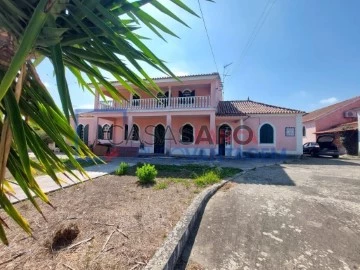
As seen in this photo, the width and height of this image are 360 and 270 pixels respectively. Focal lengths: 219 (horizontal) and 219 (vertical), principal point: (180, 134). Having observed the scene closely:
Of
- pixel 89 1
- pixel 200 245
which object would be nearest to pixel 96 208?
pixel 200 245

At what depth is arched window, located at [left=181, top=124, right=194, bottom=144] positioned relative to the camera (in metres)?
17.5

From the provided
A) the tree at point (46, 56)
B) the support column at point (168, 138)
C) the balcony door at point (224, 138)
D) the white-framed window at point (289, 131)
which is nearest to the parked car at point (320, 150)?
the white-framed window at point (289, 131)

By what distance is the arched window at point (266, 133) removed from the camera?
16.8 meters

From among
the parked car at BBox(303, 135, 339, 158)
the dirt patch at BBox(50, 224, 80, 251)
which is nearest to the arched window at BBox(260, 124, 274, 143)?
the parked car at BBox(303, 135, 339, 158)

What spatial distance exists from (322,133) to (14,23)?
92.8 feet

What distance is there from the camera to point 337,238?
3.29 metres

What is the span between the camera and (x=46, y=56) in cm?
121

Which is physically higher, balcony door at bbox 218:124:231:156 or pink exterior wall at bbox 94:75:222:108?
pink exterior wall at bbox 94:75:222:108

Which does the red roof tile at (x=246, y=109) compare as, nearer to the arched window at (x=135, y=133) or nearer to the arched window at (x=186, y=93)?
the arched window at (x=186, y=93)

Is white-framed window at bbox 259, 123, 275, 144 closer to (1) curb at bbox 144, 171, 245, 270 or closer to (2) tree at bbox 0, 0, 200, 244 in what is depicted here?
(1) curb at bbox 144, 171, 245, 270

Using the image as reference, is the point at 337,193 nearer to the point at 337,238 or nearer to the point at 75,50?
the point at 337,238

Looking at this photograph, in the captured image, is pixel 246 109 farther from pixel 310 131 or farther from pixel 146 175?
pixel 146 175

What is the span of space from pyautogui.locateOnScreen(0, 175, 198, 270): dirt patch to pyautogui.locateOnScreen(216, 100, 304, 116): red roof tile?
1227 cm

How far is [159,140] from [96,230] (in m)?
15.2
